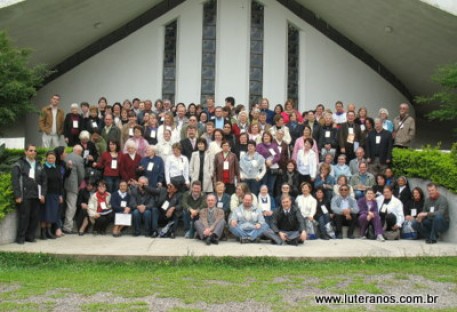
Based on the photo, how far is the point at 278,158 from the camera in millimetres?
10555

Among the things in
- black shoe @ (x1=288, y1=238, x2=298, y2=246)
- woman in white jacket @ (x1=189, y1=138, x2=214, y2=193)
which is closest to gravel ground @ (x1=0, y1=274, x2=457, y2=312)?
black shoe @ (x1=288, y1=238, x2=298, y2=246)

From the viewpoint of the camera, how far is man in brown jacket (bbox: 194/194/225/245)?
29.9 feet

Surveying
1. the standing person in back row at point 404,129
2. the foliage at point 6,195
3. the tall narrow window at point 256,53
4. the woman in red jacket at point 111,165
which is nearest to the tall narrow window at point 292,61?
the tall narrow window at point 256,53

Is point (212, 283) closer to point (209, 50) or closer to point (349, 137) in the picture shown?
point (349, 137)

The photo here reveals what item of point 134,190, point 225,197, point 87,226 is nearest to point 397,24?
point 225,197

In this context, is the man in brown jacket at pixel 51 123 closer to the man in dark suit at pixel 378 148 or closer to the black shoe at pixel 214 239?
the black shoe at pixel 214 239

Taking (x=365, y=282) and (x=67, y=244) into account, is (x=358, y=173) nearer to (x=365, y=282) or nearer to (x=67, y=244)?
(x=365, y=282)

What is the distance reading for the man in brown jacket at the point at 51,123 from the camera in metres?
11.5

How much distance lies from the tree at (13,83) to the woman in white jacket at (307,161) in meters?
5.14

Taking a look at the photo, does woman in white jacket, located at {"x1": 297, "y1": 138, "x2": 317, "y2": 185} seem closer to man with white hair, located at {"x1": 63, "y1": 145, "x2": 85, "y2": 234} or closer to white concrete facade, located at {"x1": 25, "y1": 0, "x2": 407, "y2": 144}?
man with white hair, located at {"x1": 63, "y1": 145, "x2": 85, "y2": 234}

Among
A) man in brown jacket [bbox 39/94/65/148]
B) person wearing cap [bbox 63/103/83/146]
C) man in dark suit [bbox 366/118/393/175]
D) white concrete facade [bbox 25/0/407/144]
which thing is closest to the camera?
man in dark suit [bbox 366/118/393/175]

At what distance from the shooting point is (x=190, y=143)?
1073 cm

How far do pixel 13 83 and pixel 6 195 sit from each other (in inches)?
80.3

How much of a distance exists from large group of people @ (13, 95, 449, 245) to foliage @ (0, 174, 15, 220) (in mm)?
120
